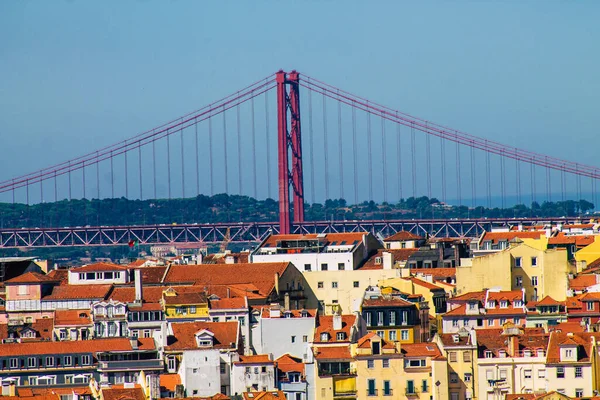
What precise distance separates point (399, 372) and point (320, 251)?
37.8 metres

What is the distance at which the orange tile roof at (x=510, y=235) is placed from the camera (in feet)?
346

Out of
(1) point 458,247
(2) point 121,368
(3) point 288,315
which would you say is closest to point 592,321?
(3) point 288,315

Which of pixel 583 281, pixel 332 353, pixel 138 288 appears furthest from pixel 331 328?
pixel 583 281

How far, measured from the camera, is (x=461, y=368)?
7031 centimetres

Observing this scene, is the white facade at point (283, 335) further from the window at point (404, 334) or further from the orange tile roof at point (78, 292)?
the orange tile roof at point (78, 292)

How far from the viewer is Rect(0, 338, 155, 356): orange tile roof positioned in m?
77.1

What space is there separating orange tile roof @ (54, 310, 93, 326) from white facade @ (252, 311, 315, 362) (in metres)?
9.09

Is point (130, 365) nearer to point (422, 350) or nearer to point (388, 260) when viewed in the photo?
point (422, 350)

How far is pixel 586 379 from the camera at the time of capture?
67.9m

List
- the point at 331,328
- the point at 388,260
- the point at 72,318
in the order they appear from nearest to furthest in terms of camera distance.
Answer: the point at 331,328, the point at 72,318, the point at 388,260

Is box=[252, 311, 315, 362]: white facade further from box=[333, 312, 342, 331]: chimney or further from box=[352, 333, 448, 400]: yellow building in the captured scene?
box=[352, 333, 448, 400]: yellow building

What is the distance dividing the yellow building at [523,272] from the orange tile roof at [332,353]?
16298 mm

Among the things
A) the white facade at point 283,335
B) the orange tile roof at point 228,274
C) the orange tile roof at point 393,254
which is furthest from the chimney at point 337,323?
the orange tile roof at point 393,254

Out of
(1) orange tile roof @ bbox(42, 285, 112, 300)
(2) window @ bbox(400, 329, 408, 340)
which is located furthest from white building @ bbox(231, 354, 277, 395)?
(1) orange tile roof @ bbox(42, 285, 112, 300)
